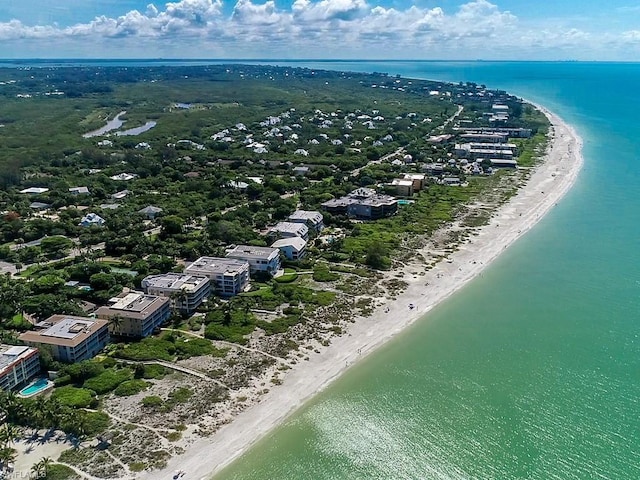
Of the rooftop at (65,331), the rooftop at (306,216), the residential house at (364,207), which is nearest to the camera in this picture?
the rooftop at (65,331)

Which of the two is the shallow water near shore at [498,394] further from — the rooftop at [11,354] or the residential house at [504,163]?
the residential house at [504,163]

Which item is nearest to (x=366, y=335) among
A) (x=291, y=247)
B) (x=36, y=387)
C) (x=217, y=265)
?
(x=217, y=265)

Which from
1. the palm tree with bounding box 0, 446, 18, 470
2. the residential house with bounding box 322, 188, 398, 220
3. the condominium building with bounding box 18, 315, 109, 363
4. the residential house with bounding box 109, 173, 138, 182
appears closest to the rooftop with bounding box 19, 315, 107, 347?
the condominium building with bounding box 18, 315, 109, 363

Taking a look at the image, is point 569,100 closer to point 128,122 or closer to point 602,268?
point 128,122

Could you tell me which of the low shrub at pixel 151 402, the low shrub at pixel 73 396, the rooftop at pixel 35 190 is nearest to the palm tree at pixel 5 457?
the low shrub at pixel 73 396

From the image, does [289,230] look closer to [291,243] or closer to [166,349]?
[291,243]

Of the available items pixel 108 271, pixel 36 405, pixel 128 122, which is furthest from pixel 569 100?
pixel 36 405
